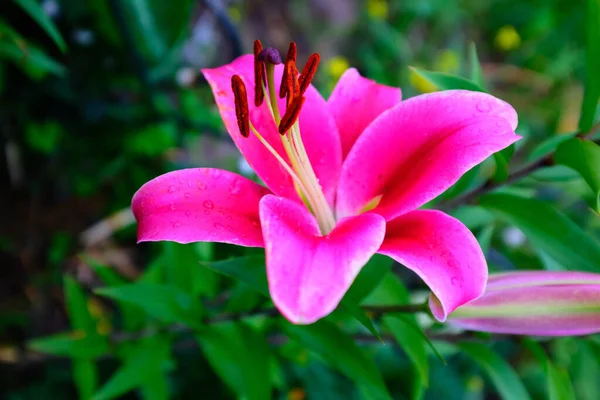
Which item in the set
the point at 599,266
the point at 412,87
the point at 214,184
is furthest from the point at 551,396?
the point at 412,87

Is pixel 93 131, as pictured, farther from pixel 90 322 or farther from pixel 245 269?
pixel 245 269

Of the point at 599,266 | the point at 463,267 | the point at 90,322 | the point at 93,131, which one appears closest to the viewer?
the point at 463,267

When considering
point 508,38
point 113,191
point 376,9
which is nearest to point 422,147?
point 113,191

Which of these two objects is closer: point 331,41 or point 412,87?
point 412,87

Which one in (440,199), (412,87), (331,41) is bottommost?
(412,87)

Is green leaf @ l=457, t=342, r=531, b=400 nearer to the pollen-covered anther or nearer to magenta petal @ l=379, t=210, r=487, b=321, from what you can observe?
magenta petal @ l=379, t=210, r=487, b=321
